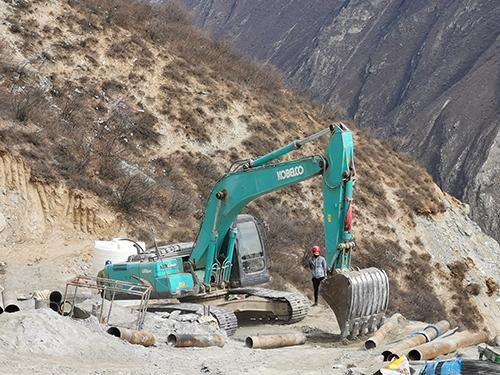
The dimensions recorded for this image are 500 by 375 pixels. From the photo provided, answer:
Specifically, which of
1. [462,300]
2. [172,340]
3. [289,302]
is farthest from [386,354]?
[462,300]

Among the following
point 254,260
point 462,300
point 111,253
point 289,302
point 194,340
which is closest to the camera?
point 194,340

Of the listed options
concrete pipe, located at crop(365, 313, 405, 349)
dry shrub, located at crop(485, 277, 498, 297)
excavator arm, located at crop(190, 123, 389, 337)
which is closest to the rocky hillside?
dry shrub, located at crop(485, 277, 498, 297)

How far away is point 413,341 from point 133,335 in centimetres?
422

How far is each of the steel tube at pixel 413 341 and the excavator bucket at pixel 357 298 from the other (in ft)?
3.20

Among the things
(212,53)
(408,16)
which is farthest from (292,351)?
(408,16)

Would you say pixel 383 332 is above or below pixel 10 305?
below

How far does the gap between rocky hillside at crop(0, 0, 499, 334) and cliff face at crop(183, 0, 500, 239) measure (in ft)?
86.9

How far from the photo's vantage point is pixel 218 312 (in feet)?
46.5

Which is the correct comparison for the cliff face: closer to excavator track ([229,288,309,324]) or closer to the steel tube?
excavator track ([229,288,309,324])

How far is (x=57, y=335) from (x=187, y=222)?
43.8 ft

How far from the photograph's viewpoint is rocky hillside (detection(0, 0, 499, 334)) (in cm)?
2075

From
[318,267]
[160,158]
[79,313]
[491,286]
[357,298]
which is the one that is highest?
[160,158]

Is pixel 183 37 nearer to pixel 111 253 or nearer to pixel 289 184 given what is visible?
pixel 111 253

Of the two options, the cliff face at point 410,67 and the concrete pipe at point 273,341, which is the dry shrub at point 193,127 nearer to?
the concrete pipe at point 273,341
